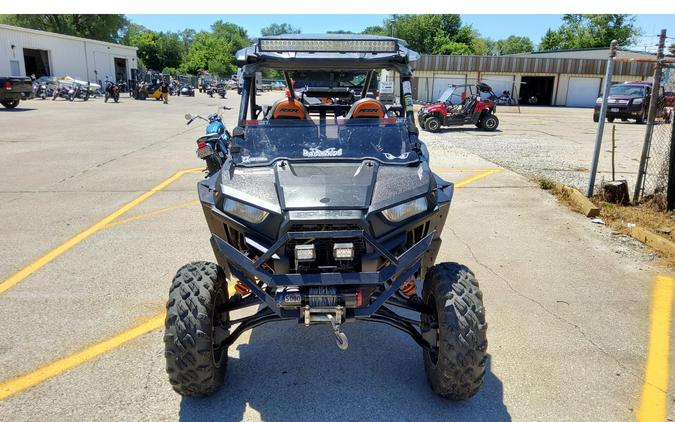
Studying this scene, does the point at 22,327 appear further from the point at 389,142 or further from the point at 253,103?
the point at 389,142

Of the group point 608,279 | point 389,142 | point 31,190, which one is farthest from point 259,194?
point 31,190

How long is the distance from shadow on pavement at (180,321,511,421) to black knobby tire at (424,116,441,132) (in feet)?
54.7

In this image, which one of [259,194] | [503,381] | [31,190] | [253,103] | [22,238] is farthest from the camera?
[31,190]

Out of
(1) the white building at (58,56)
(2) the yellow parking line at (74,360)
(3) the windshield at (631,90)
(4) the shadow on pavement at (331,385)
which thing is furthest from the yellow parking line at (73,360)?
(1) the white building at (58,56)

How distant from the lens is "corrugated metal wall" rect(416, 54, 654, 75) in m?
42.2

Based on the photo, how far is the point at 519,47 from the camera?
5187 inches

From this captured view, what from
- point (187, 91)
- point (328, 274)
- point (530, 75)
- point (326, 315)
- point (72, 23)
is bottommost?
point (326, 315)

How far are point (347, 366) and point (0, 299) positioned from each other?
339cm

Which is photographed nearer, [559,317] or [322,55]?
[322,55]

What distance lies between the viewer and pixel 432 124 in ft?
65.3

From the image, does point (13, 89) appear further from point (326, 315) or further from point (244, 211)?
point (326, 315)

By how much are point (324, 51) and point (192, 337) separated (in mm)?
2465

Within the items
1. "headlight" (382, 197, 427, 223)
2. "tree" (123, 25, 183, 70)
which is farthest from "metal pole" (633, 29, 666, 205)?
"tree" (123, 25, 183, 70)

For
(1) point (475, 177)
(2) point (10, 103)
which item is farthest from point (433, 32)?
(1) point (475, 177)
